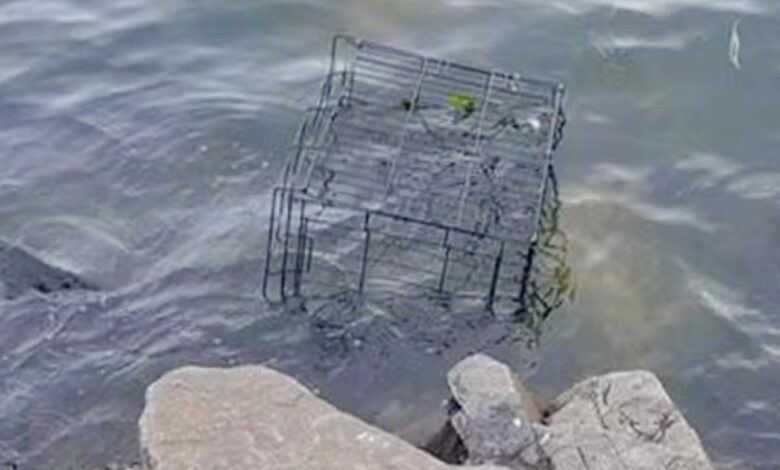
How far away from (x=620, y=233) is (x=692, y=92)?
177 cm

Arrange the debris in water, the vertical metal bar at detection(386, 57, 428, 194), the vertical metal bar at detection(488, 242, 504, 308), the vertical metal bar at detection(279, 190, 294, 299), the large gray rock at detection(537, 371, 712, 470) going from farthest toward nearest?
the debris in water < the vertical metal bar at detection(386, 57, 428, 194) < the vertical metal bar at detection(279, 190, 294, 299) < the vertical metal bar at detection(488, 242, 504, 308) < the large gray rock at detection(537, 371, 712, 470)

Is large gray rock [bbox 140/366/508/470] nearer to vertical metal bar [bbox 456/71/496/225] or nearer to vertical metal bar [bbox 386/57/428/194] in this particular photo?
vertical metal bar [bbox 456/71/496/225]

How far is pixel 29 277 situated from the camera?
9211 mm

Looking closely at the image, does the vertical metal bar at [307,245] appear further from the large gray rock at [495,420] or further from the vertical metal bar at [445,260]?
the large gray rock at [495,420]

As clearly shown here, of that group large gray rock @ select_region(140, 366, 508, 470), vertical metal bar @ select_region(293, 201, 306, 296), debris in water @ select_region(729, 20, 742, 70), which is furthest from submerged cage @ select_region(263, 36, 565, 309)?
large gray rock @ select_region(140, 366, 508, 470)

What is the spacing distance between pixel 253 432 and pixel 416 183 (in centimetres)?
340

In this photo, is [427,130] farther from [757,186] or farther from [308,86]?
[757,186]

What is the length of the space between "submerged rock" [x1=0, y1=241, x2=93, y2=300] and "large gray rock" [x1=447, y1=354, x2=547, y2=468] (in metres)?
2.73

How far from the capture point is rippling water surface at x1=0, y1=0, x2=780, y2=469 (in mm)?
8617

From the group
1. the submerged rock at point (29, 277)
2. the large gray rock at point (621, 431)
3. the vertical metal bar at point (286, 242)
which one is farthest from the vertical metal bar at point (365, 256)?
the large gray rock at point (621, 431)

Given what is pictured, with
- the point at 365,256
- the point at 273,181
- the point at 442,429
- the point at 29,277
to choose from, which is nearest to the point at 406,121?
the point at 273,181

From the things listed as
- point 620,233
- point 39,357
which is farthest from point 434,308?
point 39,357

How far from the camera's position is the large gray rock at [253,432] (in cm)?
643

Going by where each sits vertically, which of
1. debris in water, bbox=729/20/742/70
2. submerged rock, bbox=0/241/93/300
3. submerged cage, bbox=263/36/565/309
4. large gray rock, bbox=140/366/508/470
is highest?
debris in water, bbox=729/20/742/70
